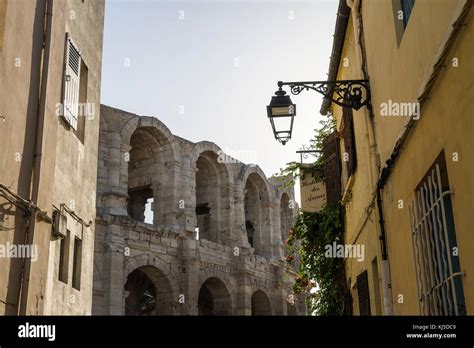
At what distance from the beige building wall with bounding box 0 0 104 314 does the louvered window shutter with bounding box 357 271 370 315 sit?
453 cm

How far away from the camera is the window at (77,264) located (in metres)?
10.3

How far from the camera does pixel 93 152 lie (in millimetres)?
11336

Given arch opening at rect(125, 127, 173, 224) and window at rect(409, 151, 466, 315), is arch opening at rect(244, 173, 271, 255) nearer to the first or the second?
arch opening at rect(125, 127, 173, 224)

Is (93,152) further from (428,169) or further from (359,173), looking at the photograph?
(428,169)

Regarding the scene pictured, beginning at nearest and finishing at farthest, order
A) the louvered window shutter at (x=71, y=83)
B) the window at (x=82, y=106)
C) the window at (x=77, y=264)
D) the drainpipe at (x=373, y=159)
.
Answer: the drainpipe at (x=373, y=159) < the louvered window shutter at (x=71, y=83) < the window at (x=77, y=264) < the window at (x=82, y=106)

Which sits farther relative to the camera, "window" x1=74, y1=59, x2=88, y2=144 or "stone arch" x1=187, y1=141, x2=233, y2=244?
"stone arch" x1=187, y1=141, x2=233, y2=244

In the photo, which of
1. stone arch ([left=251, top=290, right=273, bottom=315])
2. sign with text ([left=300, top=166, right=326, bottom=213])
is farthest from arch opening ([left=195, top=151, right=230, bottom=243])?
sign with text ([left=300, top=166, right=326, bottom=213])

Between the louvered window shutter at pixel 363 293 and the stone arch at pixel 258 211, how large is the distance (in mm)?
17452

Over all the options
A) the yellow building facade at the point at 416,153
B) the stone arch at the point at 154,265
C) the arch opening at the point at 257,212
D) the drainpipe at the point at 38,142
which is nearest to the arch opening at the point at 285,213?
the arch opening at the point at 257,212

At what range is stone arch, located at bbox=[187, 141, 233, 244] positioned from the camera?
2431 centimetres

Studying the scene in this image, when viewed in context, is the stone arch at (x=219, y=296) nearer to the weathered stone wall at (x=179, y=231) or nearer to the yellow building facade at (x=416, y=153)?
the weathered stone wall at (x=179, y=231)

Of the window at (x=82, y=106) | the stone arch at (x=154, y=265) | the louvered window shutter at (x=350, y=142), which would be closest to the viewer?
the louvered window shutter at (x=350, y=142)

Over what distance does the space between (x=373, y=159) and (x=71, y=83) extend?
5.16 metres
